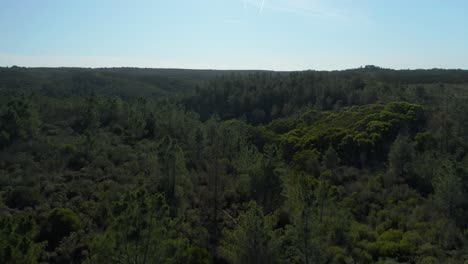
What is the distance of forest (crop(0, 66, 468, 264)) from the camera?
58.6 ft

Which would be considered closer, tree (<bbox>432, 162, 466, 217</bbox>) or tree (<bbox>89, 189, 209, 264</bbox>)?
tree (<bbox>89, 189, 209, 264</bbox>)

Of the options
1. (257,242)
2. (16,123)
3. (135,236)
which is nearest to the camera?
(135,236)

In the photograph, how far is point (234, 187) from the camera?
35.1 metres

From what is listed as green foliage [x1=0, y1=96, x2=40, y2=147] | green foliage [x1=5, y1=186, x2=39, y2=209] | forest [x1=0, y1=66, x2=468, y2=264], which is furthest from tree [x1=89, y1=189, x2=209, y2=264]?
green foliage [x1=0, y1=96, x2=40, y2=147]

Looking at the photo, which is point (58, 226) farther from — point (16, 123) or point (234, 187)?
point (16, 123)

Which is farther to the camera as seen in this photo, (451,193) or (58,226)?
(451,193)

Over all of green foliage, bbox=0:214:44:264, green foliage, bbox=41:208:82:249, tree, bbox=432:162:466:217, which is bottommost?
green foliage, bbox=41:208:82:249

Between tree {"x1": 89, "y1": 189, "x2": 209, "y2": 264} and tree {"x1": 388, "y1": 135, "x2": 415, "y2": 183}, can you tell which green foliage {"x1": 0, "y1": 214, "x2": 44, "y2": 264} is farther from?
tree {"x1": 388, "y1": 135, "x2": 415, "y2": 183}

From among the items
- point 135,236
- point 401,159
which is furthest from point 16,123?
point 401,159

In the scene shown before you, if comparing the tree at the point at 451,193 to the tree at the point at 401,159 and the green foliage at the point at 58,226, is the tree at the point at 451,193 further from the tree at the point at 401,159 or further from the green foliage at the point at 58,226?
the green foliage at the point at 58,226

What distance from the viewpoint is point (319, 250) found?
59.0ft

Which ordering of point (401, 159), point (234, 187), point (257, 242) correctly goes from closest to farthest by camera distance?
point (257, 242)
point (234, 187)
point (401, 159)

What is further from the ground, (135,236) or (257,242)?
(135,236)

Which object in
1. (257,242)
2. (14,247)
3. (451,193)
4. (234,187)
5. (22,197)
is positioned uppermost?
(14,247)
